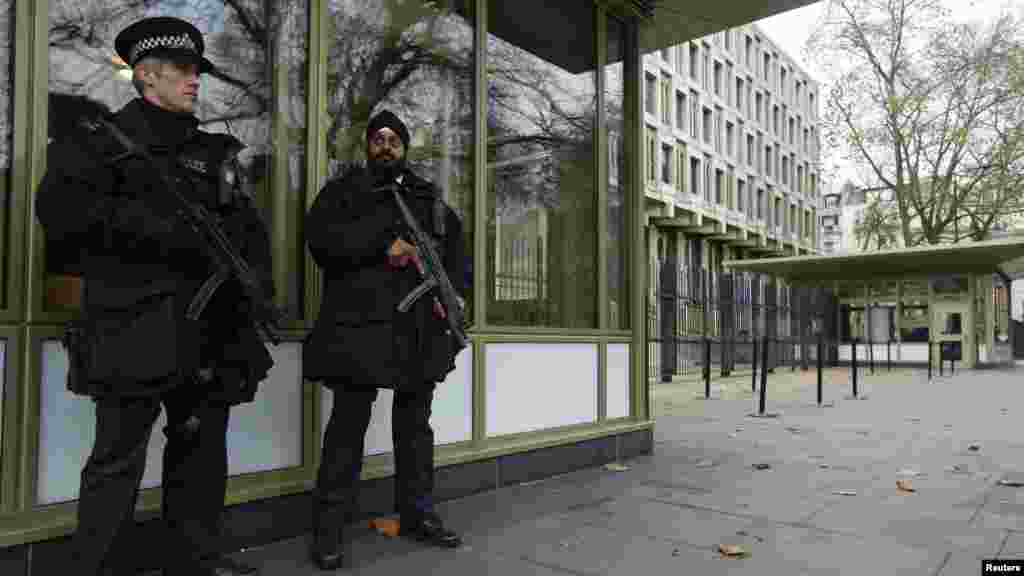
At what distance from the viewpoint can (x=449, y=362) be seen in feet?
11.7

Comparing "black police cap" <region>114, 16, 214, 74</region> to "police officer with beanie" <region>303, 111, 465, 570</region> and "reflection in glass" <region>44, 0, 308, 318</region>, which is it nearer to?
"reflection in glass" <region>44, 0, 308, 318</region>

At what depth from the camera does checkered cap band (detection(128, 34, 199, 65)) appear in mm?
2723

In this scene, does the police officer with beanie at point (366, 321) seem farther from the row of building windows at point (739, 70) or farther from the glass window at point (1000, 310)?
the row of building windows at point (739, 70)

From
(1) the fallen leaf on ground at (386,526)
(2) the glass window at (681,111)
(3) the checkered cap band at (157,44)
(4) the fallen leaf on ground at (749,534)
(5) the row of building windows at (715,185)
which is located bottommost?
(4) the fallen leaf on ground at (749,534)

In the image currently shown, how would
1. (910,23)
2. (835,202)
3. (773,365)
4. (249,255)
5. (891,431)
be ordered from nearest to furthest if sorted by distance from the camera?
(249,255), (891,431), (773,365), (910,23), (835,202)

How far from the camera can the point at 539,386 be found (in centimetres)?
524

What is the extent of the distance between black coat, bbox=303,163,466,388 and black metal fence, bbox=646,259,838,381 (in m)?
9.93

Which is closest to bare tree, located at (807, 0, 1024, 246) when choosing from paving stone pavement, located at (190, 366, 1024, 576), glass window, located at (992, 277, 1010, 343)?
glass window, located at (992, 277, 1010, 343)

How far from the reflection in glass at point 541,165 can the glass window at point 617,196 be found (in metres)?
0.18

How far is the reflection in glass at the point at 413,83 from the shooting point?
4230 millimetres

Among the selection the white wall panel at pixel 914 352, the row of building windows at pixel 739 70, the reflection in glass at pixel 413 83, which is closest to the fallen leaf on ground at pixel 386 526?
the reflection in glass at pixel 413 83

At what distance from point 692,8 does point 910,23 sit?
26211 mm

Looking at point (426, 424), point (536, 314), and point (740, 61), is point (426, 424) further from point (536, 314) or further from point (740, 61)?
point (740, 61)

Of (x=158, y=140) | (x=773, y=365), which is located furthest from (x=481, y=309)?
(x=773, y=365)
